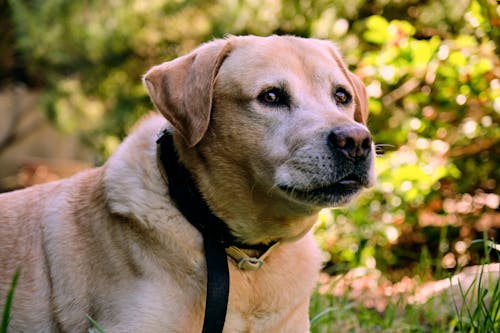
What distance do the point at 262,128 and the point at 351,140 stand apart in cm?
38

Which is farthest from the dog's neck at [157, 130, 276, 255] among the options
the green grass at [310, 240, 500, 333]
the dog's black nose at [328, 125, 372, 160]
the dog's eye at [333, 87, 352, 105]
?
the green grass at [310, 240, 500, 333]

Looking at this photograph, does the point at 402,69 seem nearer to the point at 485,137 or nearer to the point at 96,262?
the point at 485,137

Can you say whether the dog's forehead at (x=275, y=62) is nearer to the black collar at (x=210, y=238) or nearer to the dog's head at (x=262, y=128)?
the dog's head at (x=262, y=128)

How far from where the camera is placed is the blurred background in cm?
500

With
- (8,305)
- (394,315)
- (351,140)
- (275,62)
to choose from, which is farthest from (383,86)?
(8,305)

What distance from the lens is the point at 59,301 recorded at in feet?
9.61

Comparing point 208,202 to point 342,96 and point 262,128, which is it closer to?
point 262,128

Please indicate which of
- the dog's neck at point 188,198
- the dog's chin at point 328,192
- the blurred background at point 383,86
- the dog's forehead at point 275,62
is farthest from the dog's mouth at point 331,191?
the blurred background at point 383,86

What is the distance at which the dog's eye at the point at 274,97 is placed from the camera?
2.90 m

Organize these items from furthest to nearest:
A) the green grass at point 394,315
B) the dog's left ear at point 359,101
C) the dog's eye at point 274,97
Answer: the green grass at point 394,315, the dog's left ear at point 359,101, the dog's eye at point 274,97

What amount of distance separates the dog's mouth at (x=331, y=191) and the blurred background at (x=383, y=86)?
1.44m

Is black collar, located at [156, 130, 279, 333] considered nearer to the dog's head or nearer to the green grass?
the dog's head

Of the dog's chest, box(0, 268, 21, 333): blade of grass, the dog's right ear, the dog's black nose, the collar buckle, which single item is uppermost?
the dog's right ear

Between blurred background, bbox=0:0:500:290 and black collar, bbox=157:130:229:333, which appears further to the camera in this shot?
blurred background, bbox=0:0:500:290
